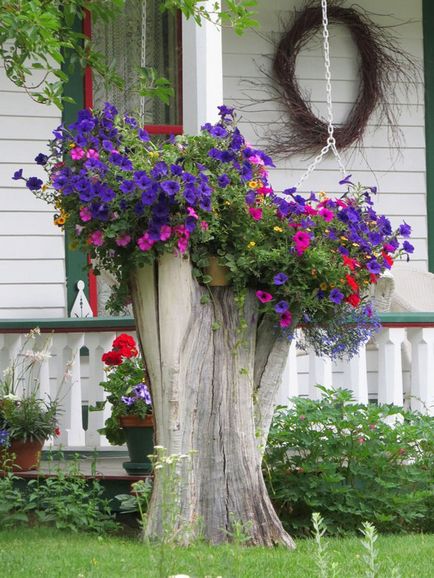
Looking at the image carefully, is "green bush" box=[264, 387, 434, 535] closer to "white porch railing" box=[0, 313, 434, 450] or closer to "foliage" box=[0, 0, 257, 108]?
"white porch railing" box=[0, 313, 434, 450]

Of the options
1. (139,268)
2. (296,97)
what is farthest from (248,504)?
(296,97)

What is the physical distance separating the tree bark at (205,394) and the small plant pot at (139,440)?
96 cm

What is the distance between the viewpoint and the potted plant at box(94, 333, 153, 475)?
19.9 feet

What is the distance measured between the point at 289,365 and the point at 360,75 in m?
3.36

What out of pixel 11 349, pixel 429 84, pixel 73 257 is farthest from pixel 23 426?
pixel 429 84

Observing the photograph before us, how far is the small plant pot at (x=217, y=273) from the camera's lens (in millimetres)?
5117

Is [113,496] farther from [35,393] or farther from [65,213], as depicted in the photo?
[65,213]

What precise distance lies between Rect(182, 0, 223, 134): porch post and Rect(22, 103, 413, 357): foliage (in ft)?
2.86

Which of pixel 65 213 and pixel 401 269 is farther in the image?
pixel 401 269

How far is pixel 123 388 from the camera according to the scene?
6191 mm

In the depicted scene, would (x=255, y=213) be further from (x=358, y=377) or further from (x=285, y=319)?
(x=358, y=377)

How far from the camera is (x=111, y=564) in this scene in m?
4.62

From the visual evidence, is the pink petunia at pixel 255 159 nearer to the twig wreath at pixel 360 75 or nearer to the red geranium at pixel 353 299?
the red geranium at pixel 353 299

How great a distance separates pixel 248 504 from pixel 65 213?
4.77ft
